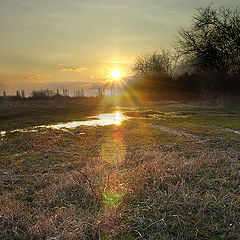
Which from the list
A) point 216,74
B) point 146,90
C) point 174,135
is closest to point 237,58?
A: point 216,74

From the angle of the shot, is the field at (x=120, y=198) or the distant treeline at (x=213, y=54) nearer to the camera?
the field at (x=120, y=198)

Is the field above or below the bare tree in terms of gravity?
below

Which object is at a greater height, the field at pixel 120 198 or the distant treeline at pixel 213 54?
the distant treeline at pixel 213 54

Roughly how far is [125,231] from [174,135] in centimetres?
773

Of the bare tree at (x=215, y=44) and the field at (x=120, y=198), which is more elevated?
the bare tree at (x=215, y=44)

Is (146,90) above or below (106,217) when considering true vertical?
above

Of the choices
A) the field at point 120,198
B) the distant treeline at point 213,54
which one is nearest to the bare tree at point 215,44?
the distant treeline at point 213,54

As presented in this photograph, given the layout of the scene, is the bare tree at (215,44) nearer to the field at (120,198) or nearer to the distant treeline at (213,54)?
the distant treeline at (213,54)

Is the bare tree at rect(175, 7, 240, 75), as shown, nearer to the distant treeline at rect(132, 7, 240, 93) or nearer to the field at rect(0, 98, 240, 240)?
the distant treeline at rect(132, 7, 240, 93)

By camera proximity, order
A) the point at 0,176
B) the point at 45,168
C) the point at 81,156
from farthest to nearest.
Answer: the point at 81,156, the point at 45,168, the point at 0,176

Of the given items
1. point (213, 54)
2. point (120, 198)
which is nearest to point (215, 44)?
point (213, 54)

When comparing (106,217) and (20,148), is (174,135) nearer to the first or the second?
(20,148)

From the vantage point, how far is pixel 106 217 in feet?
10.6

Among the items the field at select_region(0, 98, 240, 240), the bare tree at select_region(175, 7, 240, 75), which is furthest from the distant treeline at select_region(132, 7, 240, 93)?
the field at select_region(0, 98, 240, 240)
